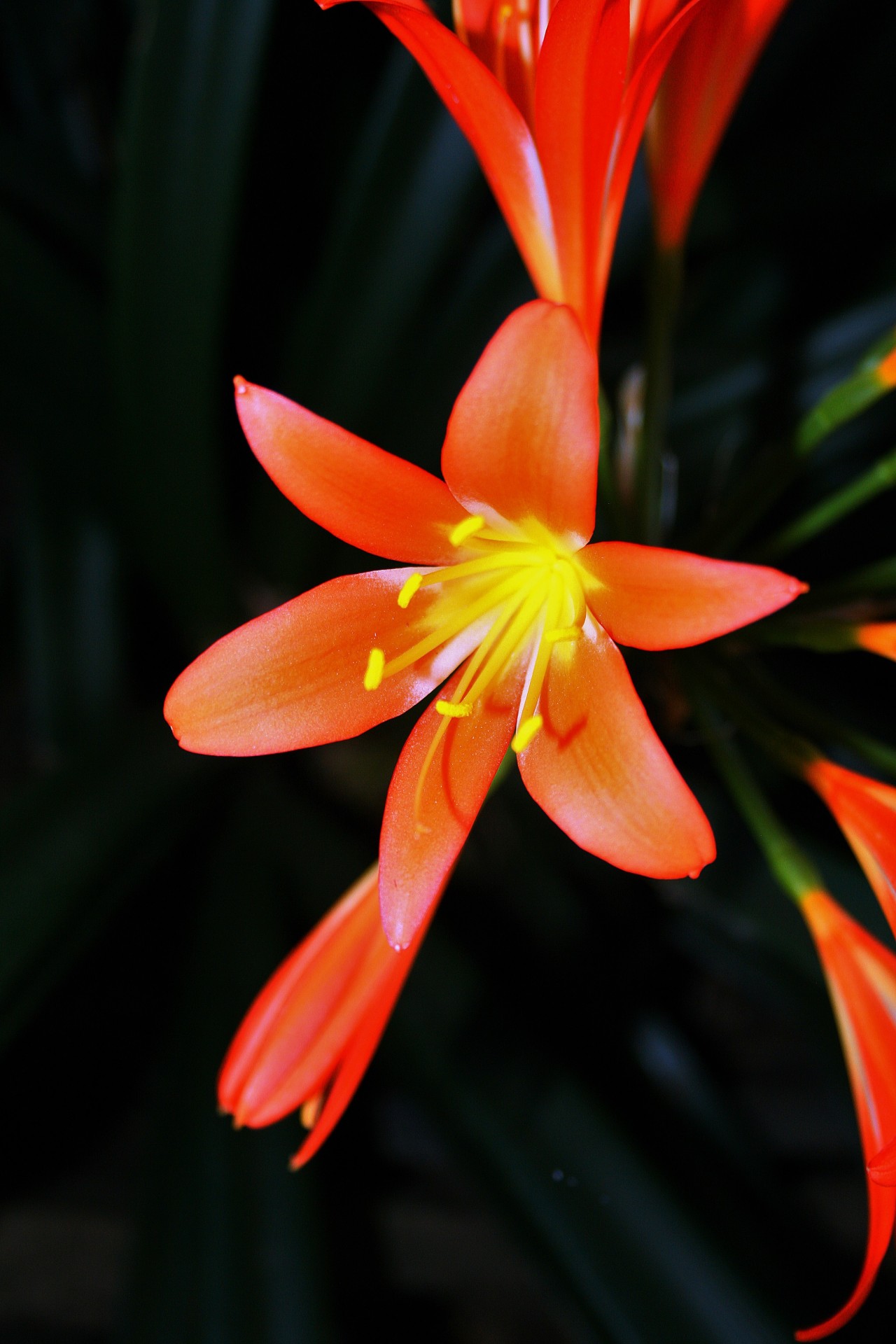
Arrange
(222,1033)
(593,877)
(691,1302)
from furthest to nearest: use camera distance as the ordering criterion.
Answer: (593,877), (222,1033), (691,1302)

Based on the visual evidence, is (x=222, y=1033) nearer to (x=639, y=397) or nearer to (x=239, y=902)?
(x=239, y=902)

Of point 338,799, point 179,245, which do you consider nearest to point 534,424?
point 179,245

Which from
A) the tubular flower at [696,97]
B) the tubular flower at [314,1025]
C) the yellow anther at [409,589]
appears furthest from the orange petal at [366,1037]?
the tubular flower at [696,97]

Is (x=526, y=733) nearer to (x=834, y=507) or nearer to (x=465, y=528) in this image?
(x=465, y=528)

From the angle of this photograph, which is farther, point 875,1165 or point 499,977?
point 499,977

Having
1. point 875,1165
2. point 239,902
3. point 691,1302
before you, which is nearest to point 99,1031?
point 239,902

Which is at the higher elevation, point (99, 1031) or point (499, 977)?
point (99, 1031)
